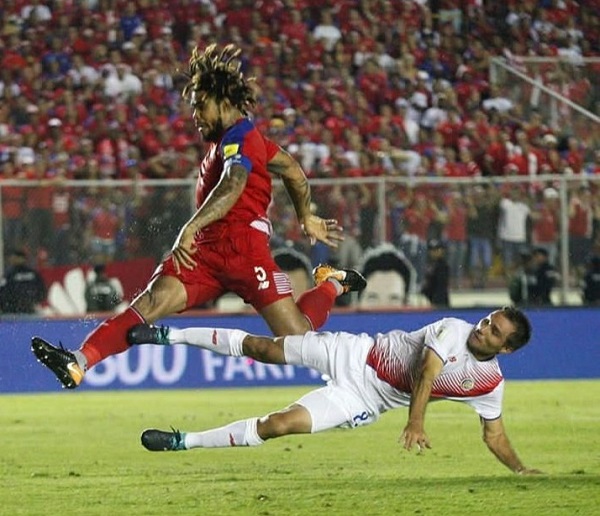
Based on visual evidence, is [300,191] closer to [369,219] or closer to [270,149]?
[270,149]

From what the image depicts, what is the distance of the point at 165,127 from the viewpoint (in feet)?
71.4

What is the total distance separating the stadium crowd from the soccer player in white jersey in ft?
29.5

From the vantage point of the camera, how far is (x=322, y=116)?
902 inches

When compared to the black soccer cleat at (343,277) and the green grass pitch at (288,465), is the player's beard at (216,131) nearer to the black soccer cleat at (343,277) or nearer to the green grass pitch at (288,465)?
the black soccer cleat at (343,277)

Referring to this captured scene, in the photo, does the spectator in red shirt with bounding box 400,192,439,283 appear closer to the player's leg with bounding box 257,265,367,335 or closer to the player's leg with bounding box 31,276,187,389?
the player's leg with bounding box 257,265,367,335

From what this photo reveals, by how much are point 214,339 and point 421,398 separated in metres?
1.66

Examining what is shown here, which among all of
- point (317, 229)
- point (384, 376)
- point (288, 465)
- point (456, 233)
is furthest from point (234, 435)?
point (456, 233)

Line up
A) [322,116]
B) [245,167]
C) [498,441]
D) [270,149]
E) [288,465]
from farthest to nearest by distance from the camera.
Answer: [322,116]
[288,465]
[270,149]
[245,167]
[498,441]

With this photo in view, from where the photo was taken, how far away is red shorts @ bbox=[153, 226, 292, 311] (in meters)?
10.4

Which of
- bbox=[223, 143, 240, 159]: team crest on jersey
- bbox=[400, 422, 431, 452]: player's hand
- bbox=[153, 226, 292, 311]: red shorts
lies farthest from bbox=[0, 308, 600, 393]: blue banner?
bbox=[400, 422, 431, 452]: player's hand

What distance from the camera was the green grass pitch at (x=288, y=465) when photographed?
348 inches

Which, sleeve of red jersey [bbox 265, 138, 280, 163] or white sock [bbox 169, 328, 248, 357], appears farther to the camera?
sleeve of red jersey [bbox 265, 138, 280, 163]

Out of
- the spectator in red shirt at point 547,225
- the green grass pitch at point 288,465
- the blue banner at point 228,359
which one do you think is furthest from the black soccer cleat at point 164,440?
the spectator in red shirt at point 547,225

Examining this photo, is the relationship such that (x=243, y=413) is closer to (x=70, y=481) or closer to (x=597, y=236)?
(x=70, y=481)
